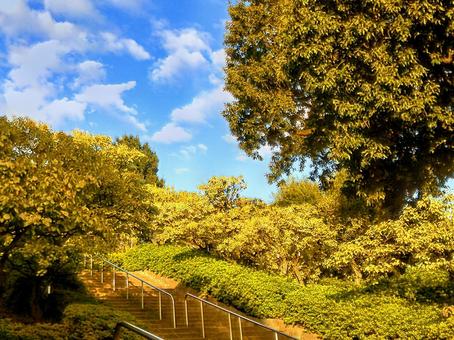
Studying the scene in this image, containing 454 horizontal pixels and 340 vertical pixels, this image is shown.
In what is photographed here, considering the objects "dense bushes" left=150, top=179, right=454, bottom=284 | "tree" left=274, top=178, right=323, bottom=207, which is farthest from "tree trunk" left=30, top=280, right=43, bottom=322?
"tree" left=274, top=178, right=323, bottom=207

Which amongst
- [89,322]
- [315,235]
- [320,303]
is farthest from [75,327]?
[315,235]

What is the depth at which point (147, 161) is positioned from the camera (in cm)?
5100

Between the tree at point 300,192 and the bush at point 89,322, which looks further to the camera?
the tree at point 300,192

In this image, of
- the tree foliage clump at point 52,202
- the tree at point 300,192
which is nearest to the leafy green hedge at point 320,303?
the tree foliage clump at point 52,202

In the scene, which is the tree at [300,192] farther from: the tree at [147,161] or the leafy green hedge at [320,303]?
the tree at [147,161]

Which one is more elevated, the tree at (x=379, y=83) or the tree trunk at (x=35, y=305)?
the tree at (x=379, y=83)

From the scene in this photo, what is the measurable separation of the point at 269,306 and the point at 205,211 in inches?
253

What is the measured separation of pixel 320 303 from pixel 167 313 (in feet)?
17.8

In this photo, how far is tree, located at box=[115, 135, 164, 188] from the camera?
168 feet

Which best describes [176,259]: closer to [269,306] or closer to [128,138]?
[269,306]

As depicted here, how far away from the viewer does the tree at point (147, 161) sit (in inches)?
2010

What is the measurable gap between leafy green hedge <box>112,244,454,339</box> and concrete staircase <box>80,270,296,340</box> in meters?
0.68

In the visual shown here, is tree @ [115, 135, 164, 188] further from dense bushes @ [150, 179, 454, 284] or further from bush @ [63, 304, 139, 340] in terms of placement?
bush @ [63, 304, 139, 340]

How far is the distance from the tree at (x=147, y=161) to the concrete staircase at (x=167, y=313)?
107ft
